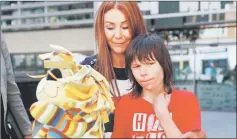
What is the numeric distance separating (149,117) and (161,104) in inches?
1.8

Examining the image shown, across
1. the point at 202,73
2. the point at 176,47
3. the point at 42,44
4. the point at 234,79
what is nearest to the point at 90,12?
the point at 42,44

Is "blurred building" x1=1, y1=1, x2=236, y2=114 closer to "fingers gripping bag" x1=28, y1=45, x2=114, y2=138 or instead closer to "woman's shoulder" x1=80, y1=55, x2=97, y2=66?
"woman's shoulder" x1=80, y1=55, x2=97, y2=66

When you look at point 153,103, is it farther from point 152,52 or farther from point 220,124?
point 220,124

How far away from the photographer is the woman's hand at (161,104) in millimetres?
783

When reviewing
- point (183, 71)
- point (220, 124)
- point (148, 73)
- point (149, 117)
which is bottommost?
point (220, 124)

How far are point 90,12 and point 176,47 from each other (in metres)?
2.03

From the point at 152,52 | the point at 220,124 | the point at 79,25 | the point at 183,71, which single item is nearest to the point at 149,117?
the point at 152,52

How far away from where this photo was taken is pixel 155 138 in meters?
0.77

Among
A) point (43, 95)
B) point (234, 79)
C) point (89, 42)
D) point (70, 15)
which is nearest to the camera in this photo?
point (43, 95)

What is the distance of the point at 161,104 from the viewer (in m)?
0.80

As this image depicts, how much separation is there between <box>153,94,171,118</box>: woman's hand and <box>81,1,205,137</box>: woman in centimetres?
13

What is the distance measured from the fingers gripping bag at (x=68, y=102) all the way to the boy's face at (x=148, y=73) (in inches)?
4.5

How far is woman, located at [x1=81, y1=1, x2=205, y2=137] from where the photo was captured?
95cm

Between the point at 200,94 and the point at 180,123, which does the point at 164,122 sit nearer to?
the point at 180,123
